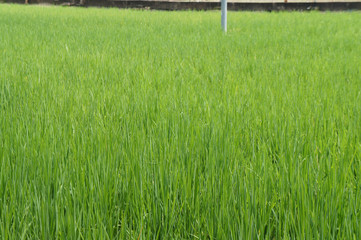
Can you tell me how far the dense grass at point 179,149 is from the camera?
36.1 inches

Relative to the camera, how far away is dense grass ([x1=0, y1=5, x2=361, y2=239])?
917mm

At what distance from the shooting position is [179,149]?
1.29m

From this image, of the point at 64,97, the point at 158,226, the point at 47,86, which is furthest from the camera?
the point at 47,86

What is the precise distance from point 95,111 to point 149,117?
284 millimetres

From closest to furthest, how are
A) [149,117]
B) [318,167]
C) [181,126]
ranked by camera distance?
[318,167] < [181,126] < [149,117]

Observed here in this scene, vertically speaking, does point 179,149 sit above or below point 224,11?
below

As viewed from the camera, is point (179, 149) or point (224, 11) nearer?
point (179, 149)

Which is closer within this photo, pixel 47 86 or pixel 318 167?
pixel 318 167

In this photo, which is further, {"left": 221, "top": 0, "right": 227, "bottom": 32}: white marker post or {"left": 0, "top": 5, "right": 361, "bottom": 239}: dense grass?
{"left": 221, "top": 0, "right": 227, "bottom": 32}: white marker post

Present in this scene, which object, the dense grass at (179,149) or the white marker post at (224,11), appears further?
the white marker post at (224,11)

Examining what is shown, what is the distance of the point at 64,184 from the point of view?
1.08 metres

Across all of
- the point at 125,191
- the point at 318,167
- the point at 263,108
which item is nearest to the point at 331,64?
the point at 263,108

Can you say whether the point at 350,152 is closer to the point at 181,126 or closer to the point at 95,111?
the point at 181,126

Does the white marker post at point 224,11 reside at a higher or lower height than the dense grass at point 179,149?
higher
